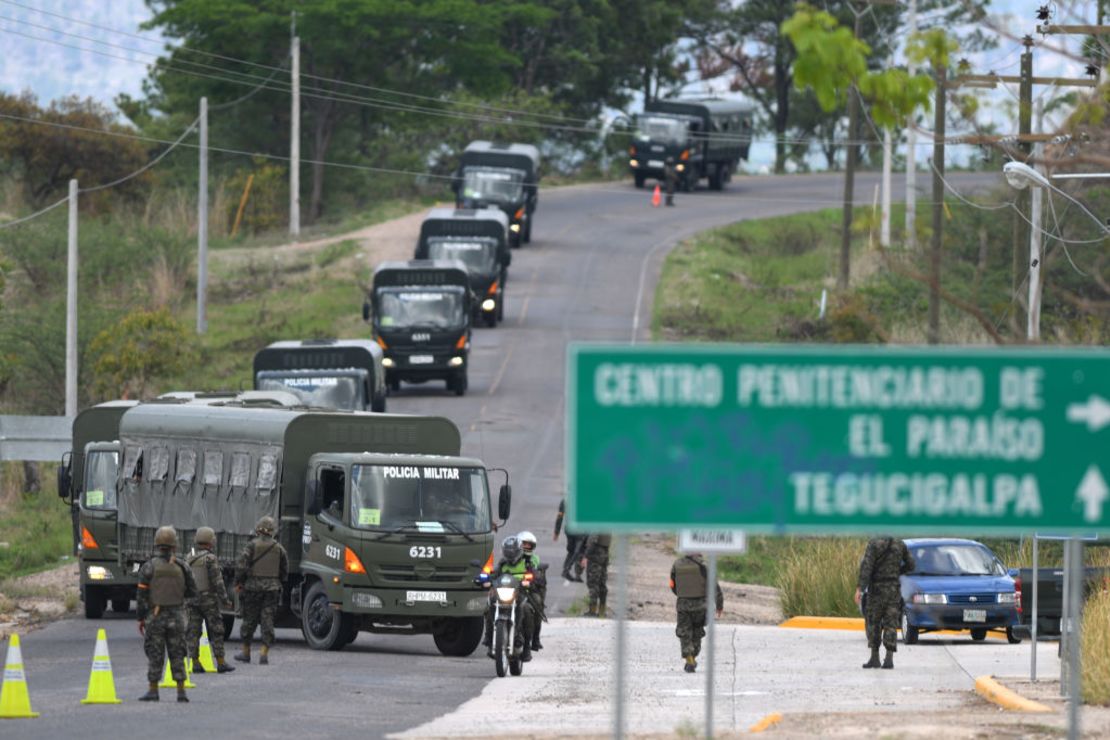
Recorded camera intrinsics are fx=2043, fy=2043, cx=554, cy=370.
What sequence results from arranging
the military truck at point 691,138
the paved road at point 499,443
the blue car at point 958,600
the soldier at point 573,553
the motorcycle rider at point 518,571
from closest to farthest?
the paved road at point 499,443, the motorcycle rider at point 518,571, the blue car at point 958,600, the soldier at point 573,553, the military truck at point 691,138

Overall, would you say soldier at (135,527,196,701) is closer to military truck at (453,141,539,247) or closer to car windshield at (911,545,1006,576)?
car windshield at (911,545,1006,576)

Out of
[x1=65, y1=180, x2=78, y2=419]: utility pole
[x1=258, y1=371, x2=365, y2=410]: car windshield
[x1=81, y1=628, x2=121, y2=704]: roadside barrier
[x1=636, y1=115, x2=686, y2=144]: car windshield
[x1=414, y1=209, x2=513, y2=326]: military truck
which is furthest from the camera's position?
[x1=636, y1=115, x2=686, y2=144]: car windshield

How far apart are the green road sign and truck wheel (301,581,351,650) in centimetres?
1390

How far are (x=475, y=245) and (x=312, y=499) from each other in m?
30.6

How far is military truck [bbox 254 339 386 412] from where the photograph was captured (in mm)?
39281

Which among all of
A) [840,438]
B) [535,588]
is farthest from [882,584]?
[840,438]

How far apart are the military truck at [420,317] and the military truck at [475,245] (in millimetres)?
6160

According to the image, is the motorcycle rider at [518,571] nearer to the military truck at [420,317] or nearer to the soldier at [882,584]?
the soldier at [882,584]

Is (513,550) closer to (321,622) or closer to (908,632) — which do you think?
(321,622)

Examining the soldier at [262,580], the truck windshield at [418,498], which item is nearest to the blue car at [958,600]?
the truck windshield at [418,498]

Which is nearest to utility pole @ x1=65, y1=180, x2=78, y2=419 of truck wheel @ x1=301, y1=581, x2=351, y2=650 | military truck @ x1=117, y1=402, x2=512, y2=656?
military truck @ x1=117, y1=402, x2=512, y2=656

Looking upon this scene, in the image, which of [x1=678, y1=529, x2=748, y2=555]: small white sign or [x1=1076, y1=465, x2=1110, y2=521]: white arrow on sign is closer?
[x1=1076, y1=465, x2=1110, y2=521]: white arrow on sign

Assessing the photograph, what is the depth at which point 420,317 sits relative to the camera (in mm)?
47500

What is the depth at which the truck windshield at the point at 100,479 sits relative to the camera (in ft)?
97.3
